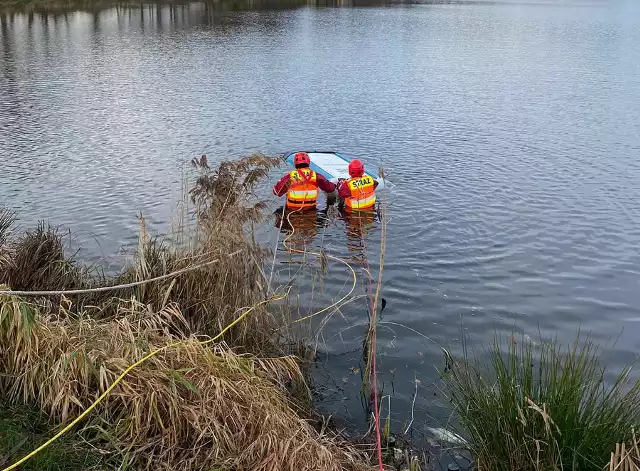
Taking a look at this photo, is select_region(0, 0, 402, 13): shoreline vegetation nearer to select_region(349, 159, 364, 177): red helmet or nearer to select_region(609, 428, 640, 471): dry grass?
select_region(349, 159, 364, 177): red helmet

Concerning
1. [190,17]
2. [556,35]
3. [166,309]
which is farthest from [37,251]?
[190,17]

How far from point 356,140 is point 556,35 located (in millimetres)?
31675

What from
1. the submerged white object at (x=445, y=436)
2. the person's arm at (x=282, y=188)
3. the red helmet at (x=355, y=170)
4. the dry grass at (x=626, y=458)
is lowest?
the submerged white object at (x=445, y=436)

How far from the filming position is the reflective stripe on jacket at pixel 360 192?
11.8m

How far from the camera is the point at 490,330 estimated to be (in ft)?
26.8

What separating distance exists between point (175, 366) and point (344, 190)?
7294 millimetres

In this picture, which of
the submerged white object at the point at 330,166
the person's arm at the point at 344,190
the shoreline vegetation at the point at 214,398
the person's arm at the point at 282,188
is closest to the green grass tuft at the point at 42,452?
the shoreline vegetation at the point at 214,398

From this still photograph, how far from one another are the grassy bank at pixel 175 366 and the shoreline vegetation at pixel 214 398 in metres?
0.01

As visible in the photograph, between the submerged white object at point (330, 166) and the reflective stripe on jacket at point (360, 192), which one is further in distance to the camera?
the submerged white object at point (330, 166)

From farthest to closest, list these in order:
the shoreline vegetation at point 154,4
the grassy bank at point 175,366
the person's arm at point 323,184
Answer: the shoreline vegetation at point 154,4, the person's arm at point 323,184, the grassy bank at point 175,366

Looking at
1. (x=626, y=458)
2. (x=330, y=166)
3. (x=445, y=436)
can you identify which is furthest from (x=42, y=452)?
(x=330, y=166)

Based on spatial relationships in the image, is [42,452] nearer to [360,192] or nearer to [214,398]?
[214,398]

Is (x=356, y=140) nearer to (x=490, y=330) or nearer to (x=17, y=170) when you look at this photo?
(x=17, y=170)

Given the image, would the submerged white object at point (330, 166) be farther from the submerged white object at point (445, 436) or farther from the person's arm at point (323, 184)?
the submerged white object at point (445, 436)
